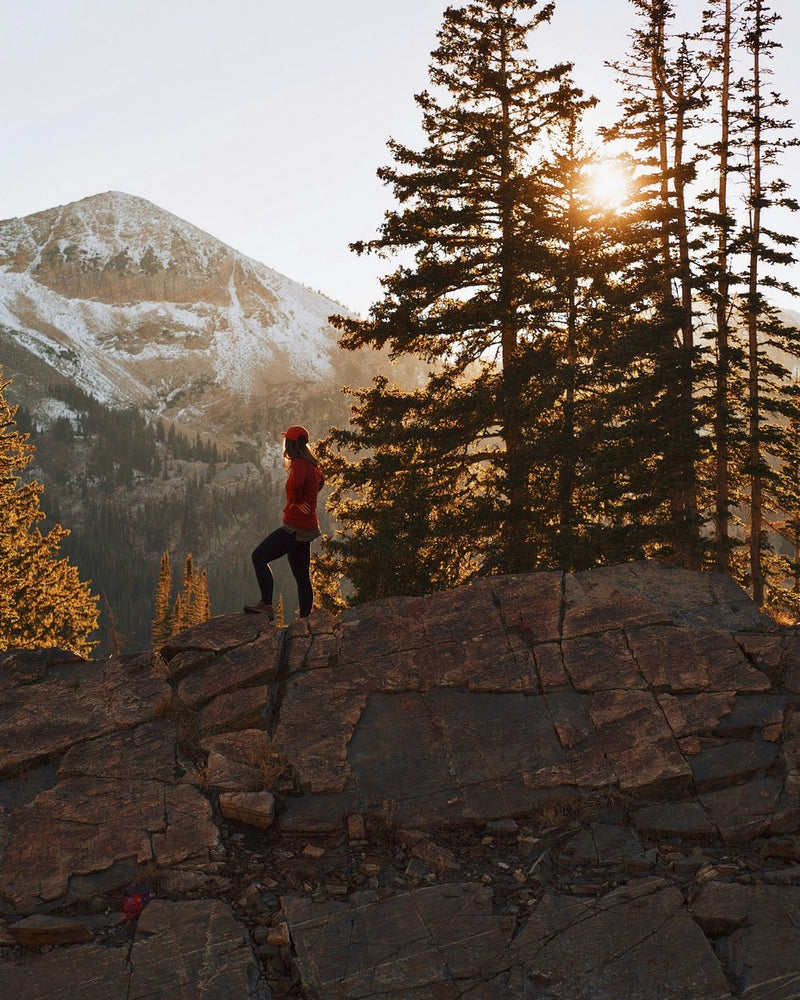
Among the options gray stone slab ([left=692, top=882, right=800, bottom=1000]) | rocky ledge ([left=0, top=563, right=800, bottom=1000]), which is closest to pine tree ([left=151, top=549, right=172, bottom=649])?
rocky ledge ([left=0, top=563, right=800, bottom=1000])

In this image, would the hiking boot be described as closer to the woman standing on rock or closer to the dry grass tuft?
the woman standing on rock

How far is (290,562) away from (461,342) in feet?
33.5

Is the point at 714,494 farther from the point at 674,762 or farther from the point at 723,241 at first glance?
the point at 674,762

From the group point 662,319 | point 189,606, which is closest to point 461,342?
point 662,319

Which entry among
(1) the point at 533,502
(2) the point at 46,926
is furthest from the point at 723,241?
(2) the point at 46,926

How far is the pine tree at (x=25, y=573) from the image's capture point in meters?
32.7

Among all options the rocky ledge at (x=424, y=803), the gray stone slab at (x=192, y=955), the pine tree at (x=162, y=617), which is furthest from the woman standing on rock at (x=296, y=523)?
the pine tree at (x=162, y=617)

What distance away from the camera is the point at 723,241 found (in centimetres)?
2086

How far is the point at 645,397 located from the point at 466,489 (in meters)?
4.59

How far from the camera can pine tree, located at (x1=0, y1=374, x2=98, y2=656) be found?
32.7m

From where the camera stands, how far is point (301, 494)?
36.1 feet

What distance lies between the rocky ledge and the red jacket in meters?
1.39

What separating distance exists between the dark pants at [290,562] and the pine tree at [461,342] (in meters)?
6.55

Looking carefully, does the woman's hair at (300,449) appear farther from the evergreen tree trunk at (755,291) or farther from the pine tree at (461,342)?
the evergreen tree trunk at (755,291)
